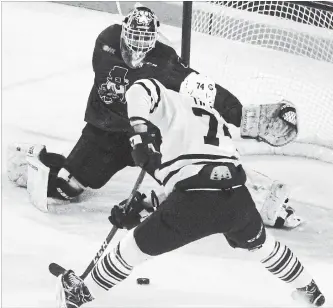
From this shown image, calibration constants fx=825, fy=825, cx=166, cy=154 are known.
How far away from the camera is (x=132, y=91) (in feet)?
6.81

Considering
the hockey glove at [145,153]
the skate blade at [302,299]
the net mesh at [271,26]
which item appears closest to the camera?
the hockey glove at [145,153]

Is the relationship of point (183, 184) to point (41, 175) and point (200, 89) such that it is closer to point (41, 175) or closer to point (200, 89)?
point (200, 89)

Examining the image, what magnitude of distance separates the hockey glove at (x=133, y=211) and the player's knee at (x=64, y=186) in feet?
2.19

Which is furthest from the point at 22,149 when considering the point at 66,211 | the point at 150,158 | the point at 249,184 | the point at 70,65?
the point at 70,65

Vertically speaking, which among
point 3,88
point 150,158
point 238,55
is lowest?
point 3,88

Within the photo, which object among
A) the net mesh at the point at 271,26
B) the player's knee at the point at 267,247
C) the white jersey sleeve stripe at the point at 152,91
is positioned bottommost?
the player's knee at the point at 267,247

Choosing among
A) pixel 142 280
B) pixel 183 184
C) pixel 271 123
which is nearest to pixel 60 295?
pixel 142 280

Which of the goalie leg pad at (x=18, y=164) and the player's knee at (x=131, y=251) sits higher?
the player's knee at (x=131, y=251)

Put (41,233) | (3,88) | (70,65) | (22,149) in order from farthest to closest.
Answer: (70,65) < (3,88) < (22,149) < (41,233)

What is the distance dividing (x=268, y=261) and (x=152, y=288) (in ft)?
1.22

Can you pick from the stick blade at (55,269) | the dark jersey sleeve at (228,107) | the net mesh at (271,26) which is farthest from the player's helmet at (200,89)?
the net mesh at (271,26)

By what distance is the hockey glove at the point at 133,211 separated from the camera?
2.16m

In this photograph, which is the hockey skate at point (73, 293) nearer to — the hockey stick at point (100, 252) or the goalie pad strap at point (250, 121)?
the hockey stick at point (100, 252)

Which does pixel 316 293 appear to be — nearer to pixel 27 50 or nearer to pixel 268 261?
pixel 268 261
